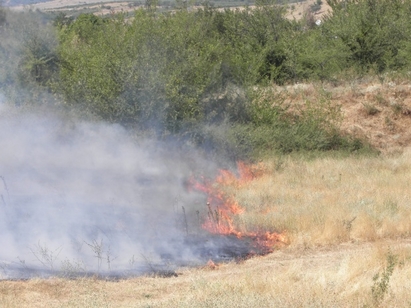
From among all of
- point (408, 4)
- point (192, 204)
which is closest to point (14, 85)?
point (192, 204)

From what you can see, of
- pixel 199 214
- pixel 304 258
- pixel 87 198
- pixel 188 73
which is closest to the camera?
pixel 304 258

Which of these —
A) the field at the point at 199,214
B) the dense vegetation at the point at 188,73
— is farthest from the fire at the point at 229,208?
the dense vegetation at the point at 188,73

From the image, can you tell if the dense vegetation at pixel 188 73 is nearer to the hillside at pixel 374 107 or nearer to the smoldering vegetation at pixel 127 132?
the smoldering vegetation at pixel 127 132

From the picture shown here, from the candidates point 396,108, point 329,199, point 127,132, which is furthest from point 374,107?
point 127,132

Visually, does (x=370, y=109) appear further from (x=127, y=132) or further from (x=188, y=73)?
(x=127, y=132)

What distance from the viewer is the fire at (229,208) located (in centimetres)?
1231

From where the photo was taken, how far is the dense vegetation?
17281 millimetres

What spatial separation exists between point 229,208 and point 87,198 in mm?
3463

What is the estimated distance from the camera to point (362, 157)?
19656 millimetres

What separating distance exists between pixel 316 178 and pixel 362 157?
A: 3932 mm

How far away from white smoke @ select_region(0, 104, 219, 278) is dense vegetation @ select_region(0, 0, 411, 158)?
1.34 m

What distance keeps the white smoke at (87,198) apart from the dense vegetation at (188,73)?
52.8 inches

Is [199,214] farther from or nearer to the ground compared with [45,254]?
nearer to the ground

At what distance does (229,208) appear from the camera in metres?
14.2
